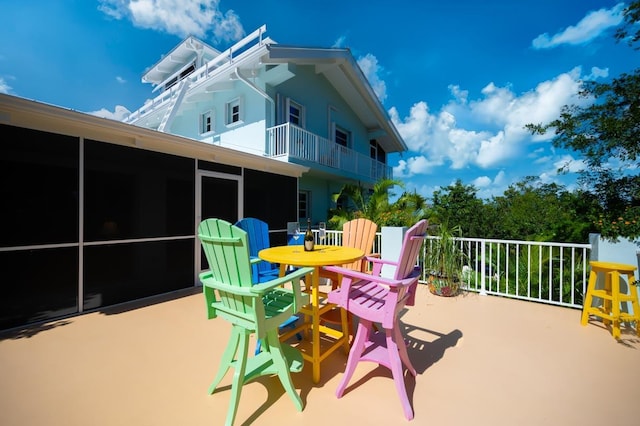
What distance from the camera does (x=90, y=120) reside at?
3240 millimetres

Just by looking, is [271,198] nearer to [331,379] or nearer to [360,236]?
[360,236]

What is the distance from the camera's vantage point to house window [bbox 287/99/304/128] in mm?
8164

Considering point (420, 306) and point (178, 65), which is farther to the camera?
point (178, 65)

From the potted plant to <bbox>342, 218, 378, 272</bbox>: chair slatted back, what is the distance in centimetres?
185

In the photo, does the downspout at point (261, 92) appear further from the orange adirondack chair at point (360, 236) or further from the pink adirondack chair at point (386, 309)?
the pink adirondack chair at point (386, 309)

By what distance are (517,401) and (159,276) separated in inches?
189

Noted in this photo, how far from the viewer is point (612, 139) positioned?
3.36 metres

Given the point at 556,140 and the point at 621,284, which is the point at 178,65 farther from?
the point at 621,284

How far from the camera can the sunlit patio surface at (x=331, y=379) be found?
1.65 metres

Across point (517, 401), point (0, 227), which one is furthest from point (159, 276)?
point (517, 401)

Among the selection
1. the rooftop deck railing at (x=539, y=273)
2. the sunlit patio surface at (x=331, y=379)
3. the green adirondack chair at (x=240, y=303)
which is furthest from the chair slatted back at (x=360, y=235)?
the rooftop deck railing at (x=539, y=273)

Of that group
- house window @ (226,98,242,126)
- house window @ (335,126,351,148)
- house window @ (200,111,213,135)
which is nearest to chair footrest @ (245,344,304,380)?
house window @ (226,98,242,126)

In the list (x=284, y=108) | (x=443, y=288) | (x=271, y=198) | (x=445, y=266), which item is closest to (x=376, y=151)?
(x=284, y=108)

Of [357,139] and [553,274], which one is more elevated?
[357,139]
